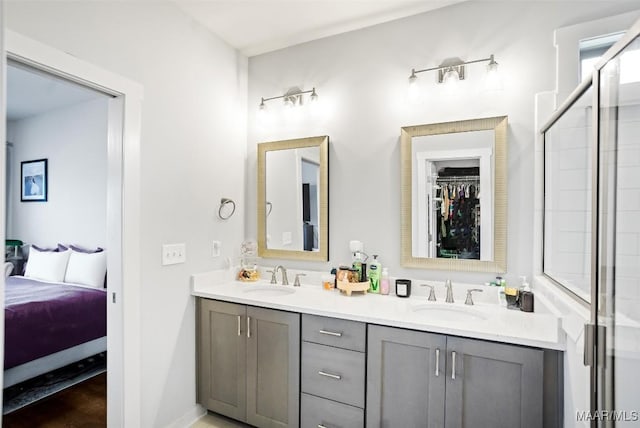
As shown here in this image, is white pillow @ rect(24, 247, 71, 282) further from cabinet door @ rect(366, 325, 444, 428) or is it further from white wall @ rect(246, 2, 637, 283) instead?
cabinet door @ rect(366, 325, 444, 428)

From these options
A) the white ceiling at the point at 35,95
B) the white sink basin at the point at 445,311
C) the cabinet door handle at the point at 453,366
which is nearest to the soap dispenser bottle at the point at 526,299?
the white sink basin at the point at 445,311

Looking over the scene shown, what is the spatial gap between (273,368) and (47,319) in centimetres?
199

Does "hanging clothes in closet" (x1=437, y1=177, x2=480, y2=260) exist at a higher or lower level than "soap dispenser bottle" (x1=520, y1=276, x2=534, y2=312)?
higher

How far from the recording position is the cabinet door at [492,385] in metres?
1.43

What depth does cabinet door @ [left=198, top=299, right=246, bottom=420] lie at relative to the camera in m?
2.09

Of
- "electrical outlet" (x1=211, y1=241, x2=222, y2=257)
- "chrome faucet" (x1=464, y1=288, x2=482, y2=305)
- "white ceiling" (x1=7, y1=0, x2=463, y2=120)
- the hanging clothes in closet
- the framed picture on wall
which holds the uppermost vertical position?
"white ceiling" (x1=7, y1=0, x2=463, y2=120)

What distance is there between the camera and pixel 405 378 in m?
1.64

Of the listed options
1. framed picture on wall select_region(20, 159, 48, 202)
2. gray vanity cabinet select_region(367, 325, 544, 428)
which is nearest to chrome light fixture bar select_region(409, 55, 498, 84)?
gray vanity cabinet select_region(367, 325, 544, 428)

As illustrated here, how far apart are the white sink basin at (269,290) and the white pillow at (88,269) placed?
1.81 meters

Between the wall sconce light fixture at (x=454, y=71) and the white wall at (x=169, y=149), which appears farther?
the wall sconce light fixture at (x=454, y=71)

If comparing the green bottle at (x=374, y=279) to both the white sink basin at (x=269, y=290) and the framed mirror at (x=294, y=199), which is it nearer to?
the framed mirror at (x=294, y=199)

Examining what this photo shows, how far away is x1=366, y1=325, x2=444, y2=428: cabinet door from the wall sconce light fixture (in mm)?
1460

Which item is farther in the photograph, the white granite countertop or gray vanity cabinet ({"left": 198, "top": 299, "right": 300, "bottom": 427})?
gray vanity cabinet ({"left": 198, "top": 299, "right": 300, "bottom": 427})

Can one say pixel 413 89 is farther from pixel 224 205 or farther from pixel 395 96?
pixel 224 205
